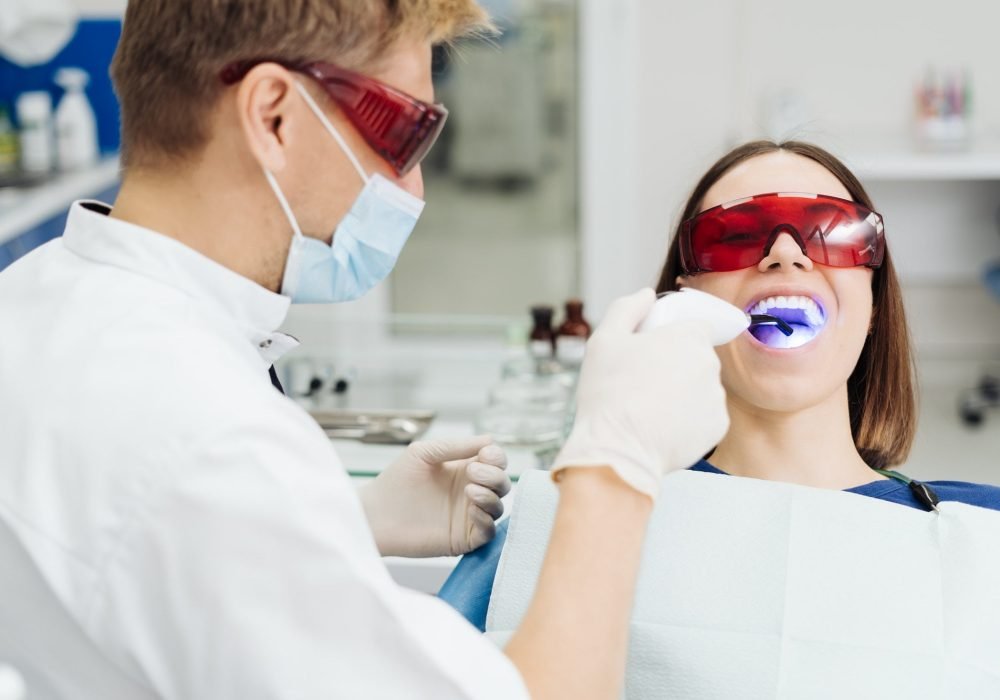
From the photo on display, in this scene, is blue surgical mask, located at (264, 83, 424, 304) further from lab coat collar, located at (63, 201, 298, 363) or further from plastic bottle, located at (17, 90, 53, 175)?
plastic bottle, located at (17, 90, 53, 175)

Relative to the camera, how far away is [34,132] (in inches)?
137

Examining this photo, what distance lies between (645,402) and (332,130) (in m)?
0.39

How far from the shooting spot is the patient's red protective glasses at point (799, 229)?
153cm

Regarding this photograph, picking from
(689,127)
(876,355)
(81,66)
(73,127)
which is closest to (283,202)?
(876,355)

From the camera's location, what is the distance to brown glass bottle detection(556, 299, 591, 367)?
2.04 m

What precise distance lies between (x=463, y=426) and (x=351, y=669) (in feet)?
3.67

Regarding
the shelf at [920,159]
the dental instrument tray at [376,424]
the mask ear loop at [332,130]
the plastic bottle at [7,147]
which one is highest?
the mask ear loop at [332,130]

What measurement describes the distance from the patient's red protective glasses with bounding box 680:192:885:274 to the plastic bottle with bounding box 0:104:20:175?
2.61m

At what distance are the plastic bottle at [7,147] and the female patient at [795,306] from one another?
2548mm

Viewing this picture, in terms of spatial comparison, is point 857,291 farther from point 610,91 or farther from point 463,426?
point 610,91

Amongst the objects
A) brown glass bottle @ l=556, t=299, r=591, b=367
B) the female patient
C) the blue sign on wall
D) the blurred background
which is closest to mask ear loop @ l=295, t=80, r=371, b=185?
the female patient

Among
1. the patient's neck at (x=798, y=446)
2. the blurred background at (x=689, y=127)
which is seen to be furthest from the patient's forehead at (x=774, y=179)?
the blurred background at (x=689, y=127)

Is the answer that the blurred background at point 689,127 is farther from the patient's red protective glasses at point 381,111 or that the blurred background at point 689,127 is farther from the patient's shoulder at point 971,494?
the patient's red protective glasses at point 381,111

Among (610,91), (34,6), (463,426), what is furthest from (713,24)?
(463,426)
